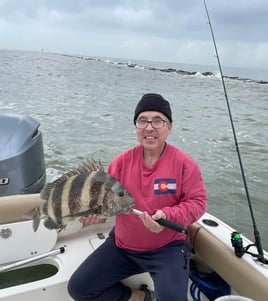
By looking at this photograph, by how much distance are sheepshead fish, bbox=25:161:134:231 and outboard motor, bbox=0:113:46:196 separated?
144 cm

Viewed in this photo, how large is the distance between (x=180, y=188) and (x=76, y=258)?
1009 millimetres

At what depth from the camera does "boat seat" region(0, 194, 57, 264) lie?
2631 millimetres

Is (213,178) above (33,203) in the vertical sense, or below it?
below

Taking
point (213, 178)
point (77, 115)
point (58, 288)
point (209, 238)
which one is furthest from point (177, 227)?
point (77, 115)

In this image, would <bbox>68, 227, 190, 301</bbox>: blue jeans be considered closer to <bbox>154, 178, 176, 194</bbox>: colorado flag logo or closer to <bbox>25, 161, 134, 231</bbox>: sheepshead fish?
<bbox>154, 178, 176, 194</bbox>: colorado flag logo

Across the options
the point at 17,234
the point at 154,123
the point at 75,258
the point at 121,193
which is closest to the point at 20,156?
the point at 17,234

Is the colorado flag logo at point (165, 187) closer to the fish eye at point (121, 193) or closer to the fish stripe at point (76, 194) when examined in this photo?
the fish eye at point (121, 193)

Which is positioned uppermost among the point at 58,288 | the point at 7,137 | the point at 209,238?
the point at 7,137

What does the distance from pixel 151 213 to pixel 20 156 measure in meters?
1.73

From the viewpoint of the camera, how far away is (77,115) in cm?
1262

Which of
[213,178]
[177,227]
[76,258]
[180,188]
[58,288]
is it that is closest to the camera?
[177,227]

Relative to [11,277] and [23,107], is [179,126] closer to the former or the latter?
[23,107]

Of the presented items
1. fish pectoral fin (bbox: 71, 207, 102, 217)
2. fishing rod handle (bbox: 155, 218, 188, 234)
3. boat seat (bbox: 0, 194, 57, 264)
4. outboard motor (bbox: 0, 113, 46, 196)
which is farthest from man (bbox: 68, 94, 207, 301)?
outboard motor (bbox: 0, 113, 46, 196)

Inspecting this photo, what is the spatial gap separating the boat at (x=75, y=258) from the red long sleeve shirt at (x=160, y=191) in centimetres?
31
